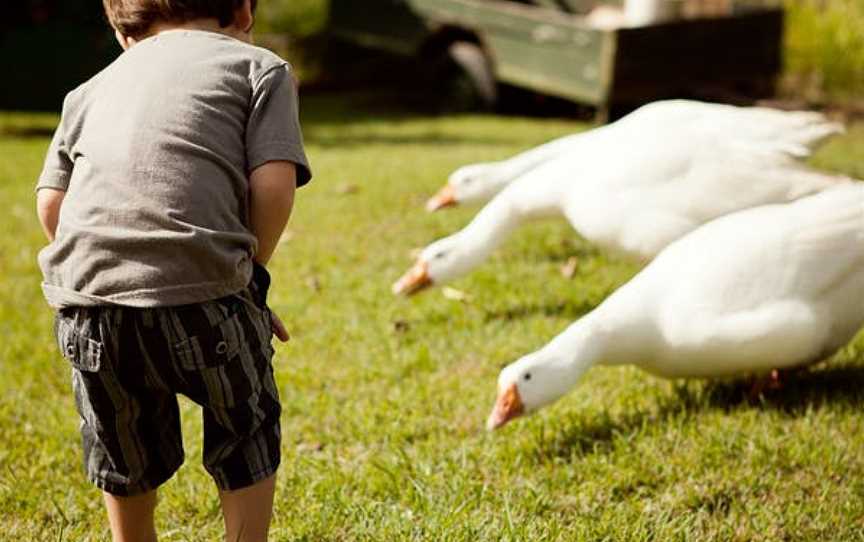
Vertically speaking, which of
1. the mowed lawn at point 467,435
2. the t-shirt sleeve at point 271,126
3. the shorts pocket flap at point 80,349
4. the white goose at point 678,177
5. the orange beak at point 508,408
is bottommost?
the mowed lawn at point 467,435

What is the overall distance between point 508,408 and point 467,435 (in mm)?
190

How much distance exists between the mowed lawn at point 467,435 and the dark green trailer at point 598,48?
314 centimetres

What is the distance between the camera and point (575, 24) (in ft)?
24.0

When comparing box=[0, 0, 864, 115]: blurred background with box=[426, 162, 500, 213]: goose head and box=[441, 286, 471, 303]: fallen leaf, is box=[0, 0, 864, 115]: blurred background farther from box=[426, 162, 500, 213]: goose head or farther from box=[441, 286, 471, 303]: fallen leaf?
box=[441, 286, 471, 303]: fallen leaf

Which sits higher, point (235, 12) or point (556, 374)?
point (235, 12)

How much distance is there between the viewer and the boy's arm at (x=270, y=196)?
181cm

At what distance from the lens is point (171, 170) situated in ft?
5.76

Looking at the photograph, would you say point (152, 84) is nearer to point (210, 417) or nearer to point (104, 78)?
point (104, 78)

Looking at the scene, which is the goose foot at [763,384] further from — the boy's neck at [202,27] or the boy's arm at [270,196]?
the boy's neck at [202,27]

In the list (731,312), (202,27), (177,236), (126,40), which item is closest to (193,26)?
(202,27)

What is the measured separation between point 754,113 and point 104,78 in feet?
8.14

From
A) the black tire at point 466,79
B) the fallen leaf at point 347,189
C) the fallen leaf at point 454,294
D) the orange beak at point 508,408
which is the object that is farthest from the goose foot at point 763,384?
the black tire at point 466,79

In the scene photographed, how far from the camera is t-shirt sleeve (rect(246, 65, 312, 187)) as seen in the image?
180 cm

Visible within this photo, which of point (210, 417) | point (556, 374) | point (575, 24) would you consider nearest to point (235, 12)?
point (210, 417)
